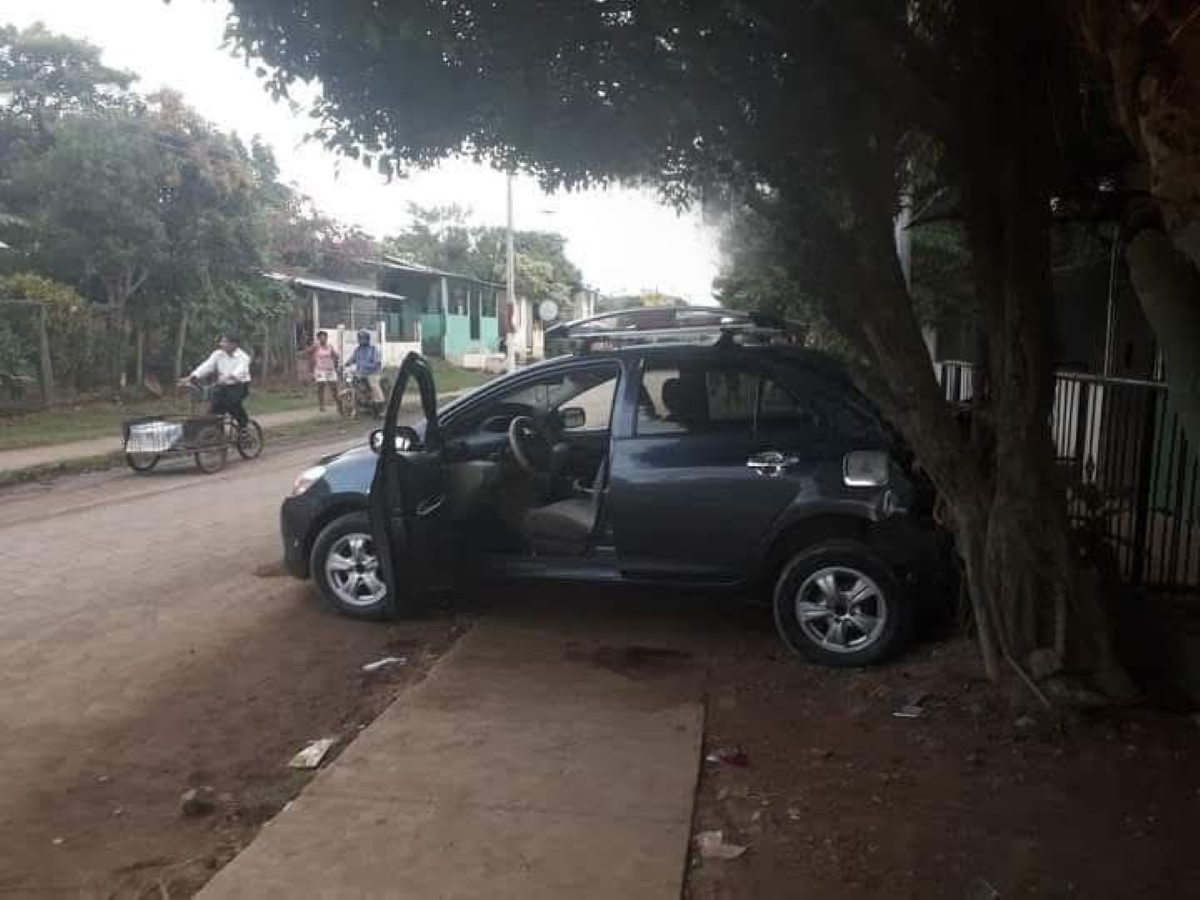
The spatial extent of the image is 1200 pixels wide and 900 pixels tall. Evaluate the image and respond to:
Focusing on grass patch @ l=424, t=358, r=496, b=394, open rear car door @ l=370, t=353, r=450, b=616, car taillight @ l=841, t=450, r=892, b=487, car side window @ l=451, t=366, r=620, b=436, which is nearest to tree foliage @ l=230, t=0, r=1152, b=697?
car taillight @ l=841, t=450, r=892, b=487

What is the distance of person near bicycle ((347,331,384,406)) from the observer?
19.7m

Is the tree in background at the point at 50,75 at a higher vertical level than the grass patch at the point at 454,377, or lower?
higher

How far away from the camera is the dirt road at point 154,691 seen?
3.71 m

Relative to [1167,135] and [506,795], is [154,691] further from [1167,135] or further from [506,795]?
[1167,135]

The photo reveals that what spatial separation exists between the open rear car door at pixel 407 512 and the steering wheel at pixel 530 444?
1.69ft

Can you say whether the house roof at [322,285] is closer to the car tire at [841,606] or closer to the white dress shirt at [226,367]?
the white dress shirt at [226,367]

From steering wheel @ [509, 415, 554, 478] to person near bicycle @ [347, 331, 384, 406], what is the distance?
537 inches

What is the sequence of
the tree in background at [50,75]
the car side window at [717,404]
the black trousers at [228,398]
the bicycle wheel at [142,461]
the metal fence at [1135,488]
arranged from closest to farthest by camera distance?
the metal fence at [1135,488] → the car side window at [717,404] → the bicycle wheel at [142,461] → the black trousers at [228,398] → the tree in background at [50,75]

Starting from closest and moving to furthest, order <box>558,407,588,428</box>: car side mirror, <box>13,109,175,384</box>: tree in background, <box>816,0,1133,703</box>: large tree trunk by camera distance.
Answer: <box>816,0,1133,703</box>: large tree trunk
<box>558,407,588,428</box>: car side mirror
<box>13,109,175,384</box>: tree in background

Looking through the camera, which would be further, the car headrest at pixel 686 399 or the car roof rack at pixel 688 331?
the car roof rack at pixel 688 331

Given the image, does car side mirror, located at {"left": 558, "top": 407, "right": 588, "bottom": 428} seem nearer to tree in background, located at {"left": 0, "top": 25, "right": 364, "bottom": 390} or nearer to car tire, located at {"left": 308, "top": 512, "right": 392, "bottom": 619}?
car tire, located at {"left": 308, "top": 512, "right": 392, "bottom": 619}

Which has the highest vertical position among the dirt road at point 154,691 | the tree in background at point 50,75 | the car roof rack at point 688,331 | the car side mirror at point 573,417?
the tree in background at point 50,75

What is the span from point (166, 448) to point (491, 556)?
7785 mm

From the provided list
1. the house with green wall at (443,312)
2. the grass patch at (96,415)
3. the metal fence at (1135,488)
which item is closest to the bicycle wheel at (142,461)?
the grass patch at (96,415)
